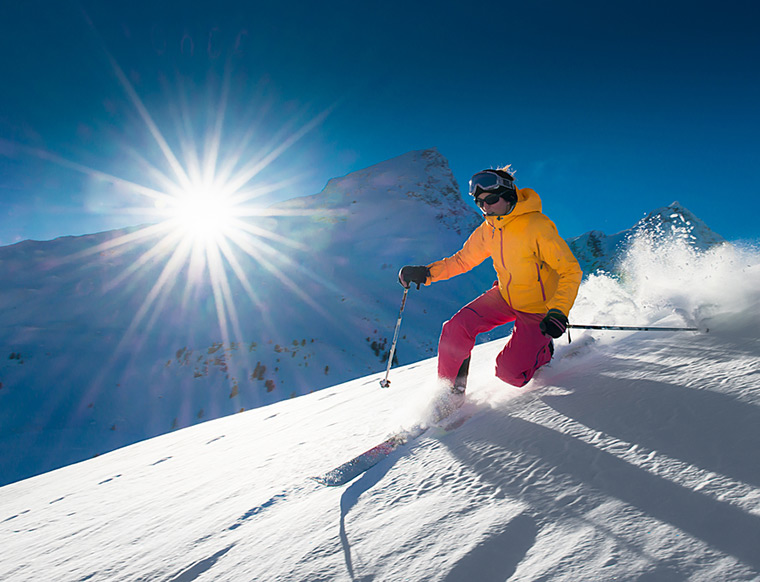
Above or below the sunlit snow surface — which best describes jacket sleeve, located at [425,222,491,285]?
above

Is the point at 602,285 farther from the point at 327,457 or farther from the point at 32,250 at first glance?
the point at 32,250

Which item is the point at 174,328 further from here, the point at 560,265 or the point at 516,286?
the point at 560,265

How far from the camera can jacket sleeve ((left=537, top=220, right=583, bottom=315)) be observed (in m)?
2.41

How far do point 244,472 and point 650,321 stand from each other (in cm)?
340

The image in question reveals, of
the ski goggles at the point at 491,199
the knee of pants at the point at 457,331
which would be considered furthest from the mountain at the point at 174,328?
the ski goggles at the point at 491,199

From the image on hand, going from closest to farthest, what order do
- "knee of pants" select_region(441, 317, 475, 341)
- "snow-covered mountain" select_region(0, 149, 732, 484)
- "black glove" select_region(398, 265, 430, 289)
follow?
1. "knee of pants" select_region(441, 317, 475, 341)
2. "black glove" select_region(398, 265, 430, 289)
3. "snow-covered mountain" select_region(0, 149, 732, 484)

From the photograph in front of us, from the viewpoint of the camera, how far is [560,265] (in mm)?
2500

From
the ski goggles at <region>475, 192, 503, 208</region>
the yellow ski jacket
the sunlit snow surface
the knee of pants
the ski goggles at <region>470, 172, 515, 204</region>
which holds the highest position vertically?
the ski goggles at <region>470, 172, 515, 204</region>

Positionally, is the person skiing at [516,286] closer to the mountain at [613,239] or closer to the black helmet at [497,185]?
the black helmet at [497,185]

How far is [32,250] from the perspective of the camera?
27.2m

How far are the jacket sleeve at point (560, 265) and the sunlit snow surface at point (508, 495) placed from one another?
1.57ft

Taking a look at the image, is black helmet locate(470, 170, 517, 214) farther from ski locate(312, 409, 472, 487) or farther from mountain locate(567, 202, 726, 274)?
mountain locate(567, 202, 726, 274)

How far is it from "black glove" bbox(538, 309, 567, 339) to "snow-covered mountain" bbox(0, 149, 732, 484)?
43.6 feet

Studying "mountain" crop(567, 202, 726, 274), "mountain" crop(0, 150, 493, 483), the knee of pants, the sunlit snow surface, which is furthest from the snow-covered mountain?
"mountain" crop(567, 202, 726, 274)
